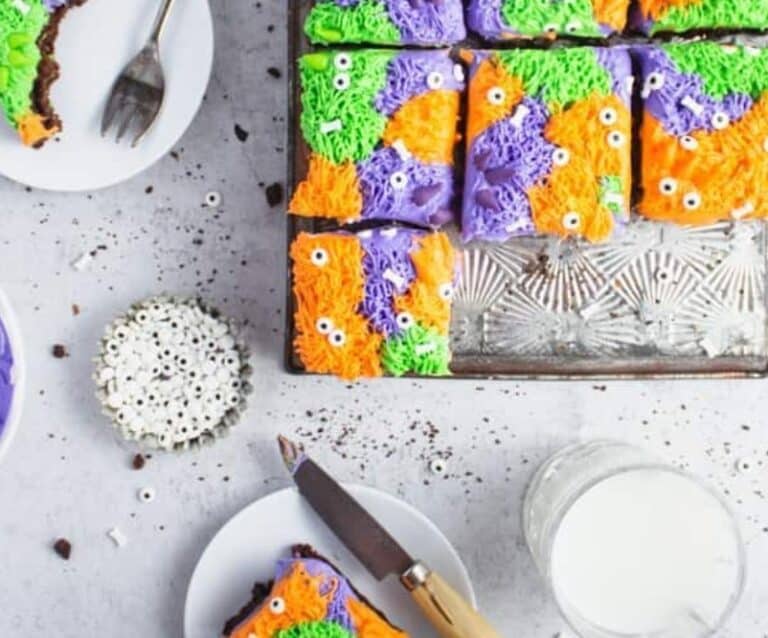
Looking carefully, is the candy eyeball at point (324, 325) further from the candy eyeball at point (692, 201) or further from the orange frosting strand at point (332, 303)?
the candy eyeball at point (692, 201)

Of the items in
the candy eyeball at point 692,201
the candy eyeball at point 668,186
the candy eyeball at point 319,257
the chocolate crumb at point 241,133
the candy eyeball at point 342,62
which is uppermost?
the candy eyeball at point 342,62

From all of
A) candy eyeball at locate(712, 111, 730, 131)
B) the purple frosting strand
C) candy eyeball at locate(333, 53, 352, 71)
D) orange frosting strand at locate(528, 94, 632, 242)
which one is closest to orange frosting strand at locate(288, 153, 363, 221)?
candy eyeball at locate(333, 53, 352, 71)

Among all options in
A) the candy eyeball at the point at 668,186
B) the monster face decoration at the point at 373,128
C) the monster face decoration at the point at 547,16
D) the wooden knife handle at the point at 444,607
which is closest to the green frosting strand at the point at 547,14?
the monster face decoration at the point at 547,16

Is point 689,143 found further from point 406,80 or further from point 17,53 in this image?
point 17,53

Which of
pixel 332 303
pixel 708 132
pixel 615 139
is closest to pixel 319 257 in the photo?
pixel 332 303

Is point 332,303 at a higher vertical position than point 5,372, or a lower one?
higher

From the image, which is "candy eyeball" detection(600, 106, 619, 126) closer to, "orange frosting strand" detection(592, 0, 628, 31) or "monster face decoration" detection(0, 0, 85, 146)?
"orange frosting strand" detection(592, 0, 628, 31)

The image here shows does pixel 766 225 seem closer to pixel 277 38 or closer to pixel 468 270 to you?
pixel 468 270
